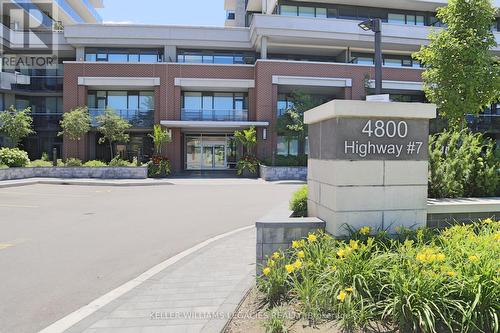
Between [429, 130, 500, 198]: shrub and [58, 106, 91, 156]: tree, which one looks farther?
[58, 106, 91, 156]: tree

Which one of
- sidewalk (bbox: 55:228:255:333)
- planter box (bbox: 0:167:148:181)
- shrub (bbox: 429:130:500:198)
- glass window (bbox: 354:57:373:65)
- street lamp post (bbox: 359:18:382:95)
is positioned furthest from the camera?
glass window (bbox: 354:57:373:65)

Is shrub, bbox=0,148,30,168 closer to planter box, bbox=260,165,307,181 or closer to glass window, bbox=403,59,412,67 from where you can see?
planter box, bbox=260,165,307,181

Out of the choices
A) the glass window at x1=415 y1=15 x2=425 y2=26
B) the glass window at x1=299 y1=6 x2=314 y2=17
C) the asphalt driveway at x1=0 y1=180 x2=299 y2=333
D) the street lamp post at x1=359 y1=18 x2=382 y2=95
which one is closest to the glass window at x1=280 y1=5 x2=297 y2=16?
the glass window at x1=299 y1=6 x2=314 y2=17

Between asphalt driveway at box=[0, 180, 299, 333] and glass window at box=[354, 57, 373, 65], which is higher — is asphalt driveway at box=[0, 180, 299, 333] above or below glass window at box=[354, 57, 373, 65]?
below

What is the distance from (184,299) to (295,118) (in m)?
25.3

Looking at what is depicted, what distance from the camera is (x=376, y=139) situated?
5.06 meters

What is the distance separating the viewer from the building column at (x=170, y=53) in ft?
108

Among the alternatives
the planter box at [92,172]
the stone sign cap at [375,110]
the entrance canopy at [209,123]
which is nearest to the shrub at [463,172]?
the stone sign cap at [375,110]

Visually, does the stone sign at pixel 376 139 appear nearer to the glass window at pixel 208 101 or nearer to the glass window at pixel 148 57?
the glass window at pixel 208 101

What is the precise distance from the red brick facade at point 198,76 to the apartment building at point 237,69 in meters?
0.08

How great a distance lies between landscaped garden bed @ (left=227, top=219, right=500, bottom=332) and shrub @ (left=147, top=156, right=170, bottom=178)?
24.3 meters

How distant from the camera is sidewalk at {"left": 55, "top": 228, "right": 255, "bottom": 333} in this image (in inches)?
165

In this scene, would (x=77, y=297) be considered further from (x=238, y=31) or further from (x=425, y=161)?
Answer: (x=238, y=31)

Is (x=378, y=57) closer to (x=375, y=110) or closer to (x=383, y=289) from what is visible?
(x=375, y=110)
